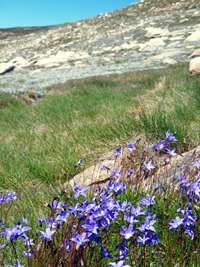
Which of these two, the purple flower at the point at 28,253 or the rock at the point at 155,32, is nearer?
the purple flower at the point at 28,253

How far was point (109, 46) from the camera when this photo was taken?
99.2 ft

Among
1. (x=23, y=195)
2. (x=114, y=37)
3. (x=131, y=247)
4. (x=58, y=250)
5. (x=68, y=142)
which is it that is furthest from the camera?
(x=114, y=37)

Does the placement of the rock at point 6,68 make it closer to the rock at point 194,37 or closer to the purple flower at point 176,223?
the rock at point 194,37

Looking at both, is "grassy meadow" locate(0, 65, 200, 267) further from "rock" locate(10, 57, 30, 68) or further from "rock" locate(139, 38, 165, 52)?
"rock" locate(10, 57, 30, 68)

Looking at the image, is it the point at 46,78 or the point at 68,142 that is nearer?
the point at 68,142

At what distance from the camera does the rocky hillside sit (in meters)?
24.1

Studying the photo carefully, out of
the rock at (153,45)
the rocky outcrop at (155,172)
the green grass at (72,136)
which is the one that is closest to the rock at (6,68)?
the rock at (153,45)

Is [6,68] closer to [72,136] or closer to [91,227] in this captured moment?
[72,136]

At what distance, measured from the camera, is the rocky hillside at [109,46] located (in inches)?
950

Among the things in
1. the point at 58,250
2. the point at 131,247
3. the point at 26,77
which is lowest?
the point at 26,77

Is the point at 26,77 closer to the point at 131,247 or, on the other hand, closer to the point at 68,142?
the point at 68,142

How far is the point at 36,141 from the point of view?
7.29 meters

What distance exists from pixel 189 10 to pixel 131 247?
31584 mm

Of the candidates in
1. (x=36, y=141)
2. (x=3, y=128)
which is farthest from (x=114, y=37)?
(x=36, y=141)
